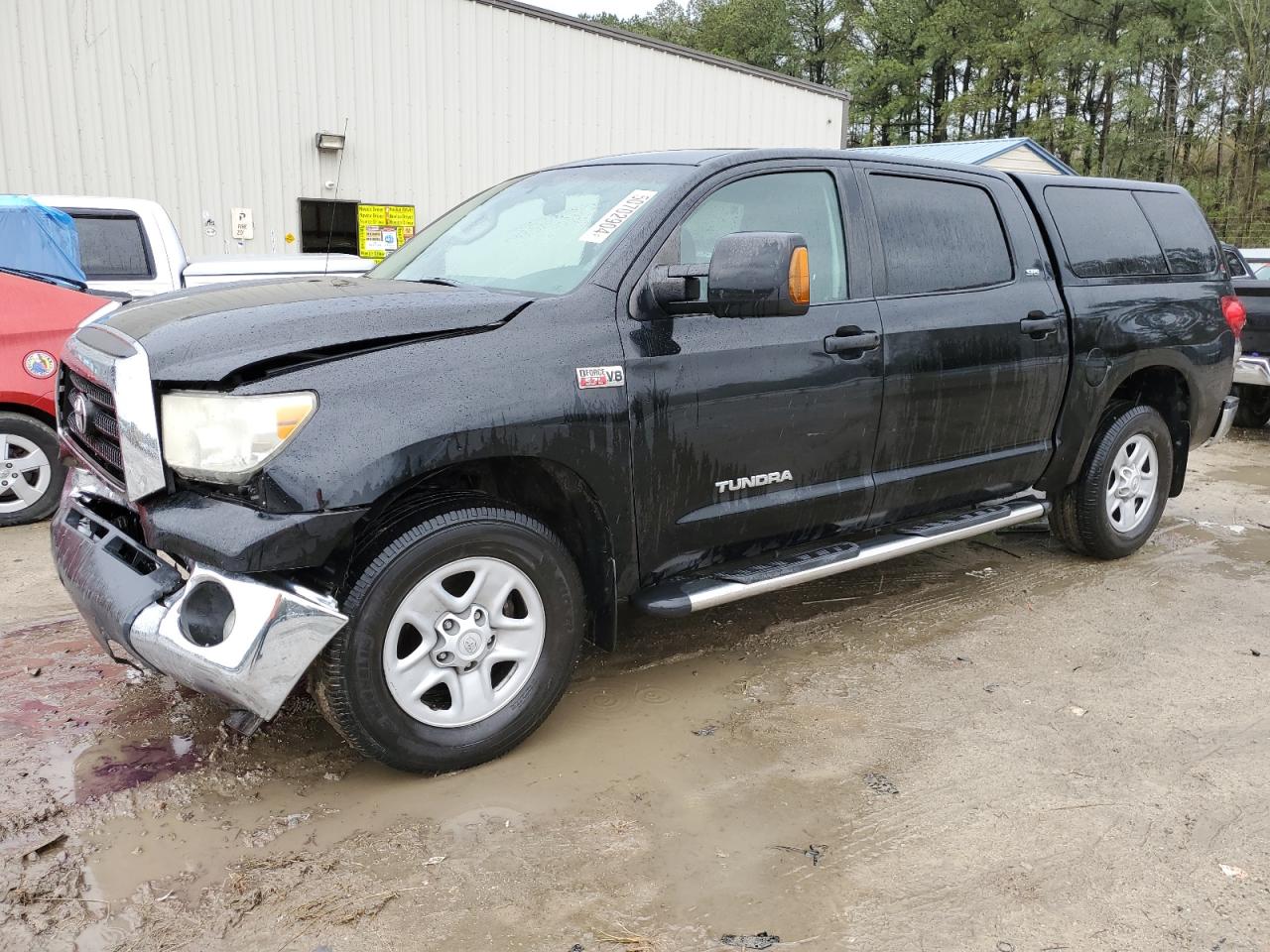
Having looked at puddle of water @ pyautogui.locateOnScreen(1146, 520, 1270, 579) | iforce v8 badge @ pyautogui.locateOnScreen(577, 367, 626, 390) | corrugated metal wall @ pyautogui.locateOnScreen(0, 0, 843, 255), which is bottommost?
puddle of water @ pyautogui.locateOnScreen(1146, 520, 1270, 579)

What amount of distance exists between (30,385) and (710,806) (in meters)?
4.69

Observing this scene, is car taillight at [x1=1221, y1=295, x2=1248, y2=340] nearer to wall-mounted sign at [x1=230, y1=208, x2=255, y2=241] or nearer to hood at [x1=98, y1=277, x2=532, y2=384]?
hood at [x1=98, y1=277, x2=532, y2=384]

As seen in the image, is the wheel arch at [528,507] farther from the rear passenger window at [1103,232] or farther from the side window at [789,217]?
the rear passenger window at [1103,232]

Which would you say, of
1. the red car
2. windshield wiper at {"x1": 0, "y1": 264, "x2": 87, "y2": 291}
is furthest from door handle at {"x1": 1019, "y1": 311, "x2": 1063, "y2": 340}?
windshield wiper at {"x1": 0, "y1": 264, "x2": 87, "y2": 291}

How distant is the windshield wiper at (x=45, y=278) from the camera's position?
5637 mm

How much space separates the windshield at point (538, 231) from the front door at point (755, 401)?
0.75ft

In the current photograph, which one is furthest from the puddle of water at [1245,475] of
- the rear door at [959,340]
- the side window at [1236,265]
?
the rear door at [959,340]

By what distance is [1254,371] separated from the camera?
29.3ft

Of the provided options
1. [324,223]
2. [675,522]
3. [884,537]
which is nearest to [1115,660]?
[884,537]

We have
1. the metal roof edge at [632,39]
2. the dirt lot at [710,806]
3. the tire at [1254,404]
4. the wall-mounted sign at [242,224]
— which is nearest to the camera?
the dirt lot at [710,806]

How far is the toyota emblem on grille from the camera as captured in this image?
3107 mm

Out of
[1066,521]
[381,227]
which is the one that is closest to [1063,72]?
[381,227]

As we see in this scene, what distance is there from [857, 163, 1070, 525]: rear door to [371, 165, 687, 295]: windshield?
104 centimetres

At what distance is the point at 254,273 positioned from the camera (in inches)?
298
